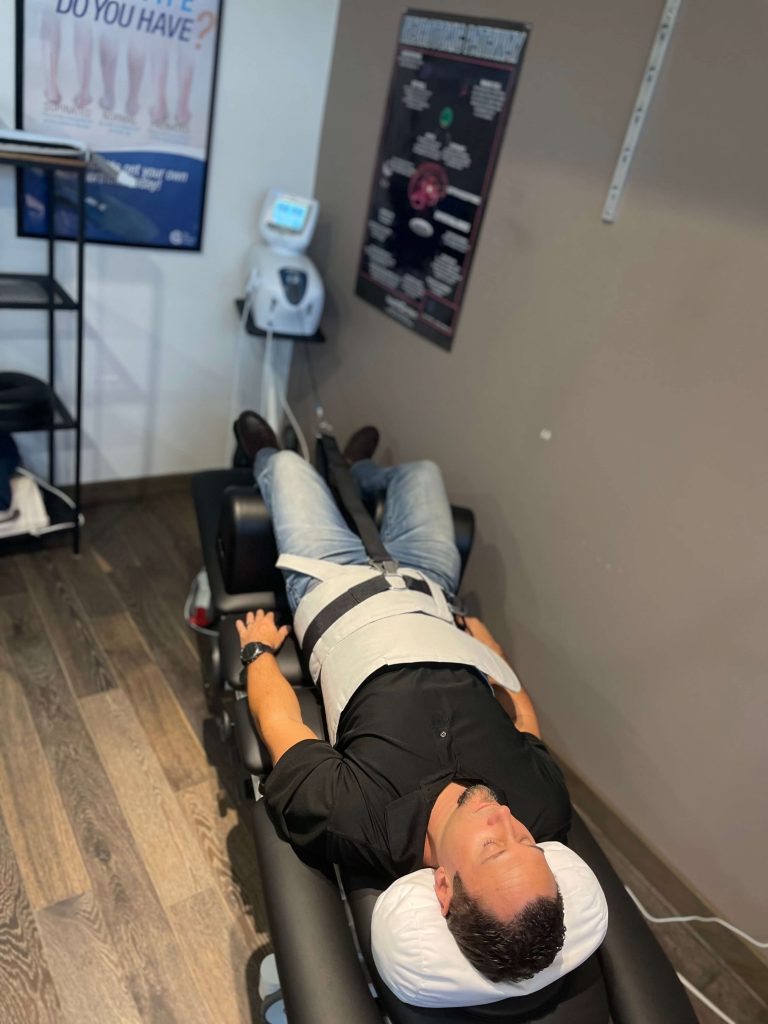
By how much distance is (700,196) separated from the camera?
1.46m

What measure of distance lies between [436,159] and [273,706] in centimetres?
157

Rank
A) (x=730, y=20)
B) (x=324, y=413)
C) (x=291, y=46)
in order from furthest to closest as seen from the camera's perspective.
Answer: (x=324, y=413), (x=291, y=46), (x=730, y=20)

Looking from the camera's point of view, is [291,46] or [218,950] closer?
[218,950]

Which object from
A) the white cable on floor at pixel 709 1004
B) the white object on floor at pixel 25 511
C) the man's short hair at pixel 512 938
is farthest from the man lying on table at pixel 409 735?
the white object on floor at pixel 25 511

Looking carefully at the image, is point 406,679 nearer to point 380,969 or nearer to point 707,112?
point 380,969

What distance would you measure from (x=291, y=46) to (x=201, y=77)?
0.33m

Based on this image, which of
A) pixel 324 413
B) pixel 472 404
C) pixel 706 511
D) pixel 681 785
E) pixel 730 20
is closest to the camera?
pixel 730 20

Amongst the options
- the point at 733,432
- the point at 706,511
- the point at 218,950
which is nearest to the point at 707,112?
the point at 733,432

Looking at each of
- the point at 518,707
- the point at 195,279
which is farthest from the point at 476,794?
the point at 195,279

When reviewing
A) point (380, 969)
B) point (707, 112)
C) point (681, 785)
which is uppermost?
point (707, 112)

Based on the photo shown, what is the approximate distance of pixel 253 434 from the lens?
2.02m

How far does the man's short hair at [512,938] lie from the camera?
102 centimetres

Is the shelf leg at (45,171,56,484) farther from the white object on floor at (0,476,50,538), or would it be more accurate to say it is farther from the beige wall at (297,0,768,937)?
the beige wall at (297,0,768,937)

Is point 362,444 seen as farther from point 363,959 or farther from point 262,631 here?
point 363,959
